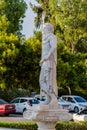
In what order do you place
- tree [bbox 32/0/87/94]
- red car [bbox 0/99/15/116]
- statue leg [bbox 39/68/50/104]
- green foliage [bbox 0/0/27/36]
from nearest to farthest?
statue leg [bbox 39/68/50/104]
red car [bbox 0/99/15/116]
tree [bbox 32/0/87/94]
green foliage [bbox 0/0/27/36]

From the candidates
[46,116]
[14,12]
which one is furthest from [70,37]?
[46,116]

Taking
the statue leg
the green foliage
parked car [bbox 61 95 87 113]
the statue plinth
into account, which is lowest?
parked car [bbox 61 95 87 113]

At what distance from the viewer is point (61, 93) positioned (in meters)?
51.6

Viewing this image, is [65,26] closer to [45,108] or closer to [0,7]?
[0,7]

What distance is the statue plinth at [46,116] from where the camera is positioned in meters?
13.0

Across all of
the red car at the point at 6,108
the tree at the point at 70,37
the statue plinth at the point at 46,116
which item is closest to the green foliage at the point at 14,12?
the tree at the point at 70,37

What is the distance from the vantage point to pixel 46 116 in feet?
43.0

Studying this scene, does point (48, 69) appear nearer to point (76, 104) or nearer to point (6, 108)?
point (6, 108)

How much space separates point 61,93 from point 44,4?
10.8 metres

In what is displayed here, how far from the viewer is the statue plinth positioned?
13045 mm

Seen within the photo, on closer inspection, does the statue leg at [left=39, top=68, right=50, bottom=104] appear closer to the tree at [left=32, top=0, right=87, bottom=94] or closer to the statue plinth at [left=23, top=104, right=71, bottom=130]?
the statue plinth at [left=23, top=104, right=71, bottom=130]

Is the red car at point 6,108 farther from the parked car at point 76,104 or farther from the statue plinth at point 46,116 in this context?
the statue plinth at point 46,116

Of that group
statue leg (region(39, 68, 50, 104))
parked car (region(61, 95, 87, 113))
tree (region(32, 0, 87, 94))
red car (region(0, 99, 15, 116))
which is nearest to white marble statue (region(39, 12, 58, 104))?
statue leg (region(39, 68, 50, 104))

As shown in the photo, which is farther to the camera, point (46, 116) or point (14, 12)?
point (14, 12)
